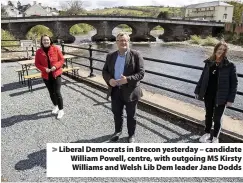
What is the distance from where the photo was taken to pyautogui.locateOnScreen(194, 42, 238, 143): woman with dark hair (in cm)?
365

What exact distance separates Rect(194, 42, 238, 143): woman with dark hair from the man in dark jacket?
1.01 metres

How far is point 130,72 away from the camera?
12.1ft

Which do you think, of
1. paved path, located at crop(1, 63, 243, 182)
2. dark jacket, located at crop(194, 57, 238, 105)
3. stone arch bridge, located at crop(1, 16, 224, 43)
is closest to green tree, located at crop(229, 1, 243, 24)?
stone arch bridge, located at crop(1, 16, 224, 43)

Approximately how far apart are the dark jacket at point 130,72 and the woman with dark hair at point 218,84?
3.30ft

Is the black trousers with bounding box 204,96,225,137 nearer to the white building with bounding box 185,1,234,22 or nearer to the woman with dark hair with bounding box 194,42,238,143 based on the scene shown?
the woman with dark hair with bounding box 194,42,238,143

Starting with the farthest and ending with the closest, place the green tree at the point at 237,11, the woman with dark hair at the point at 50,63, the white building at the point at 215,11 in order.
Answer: the green tree at the point at 237,11
the white building at the point at 215,11
the woman with dark hair at the point at 50,63

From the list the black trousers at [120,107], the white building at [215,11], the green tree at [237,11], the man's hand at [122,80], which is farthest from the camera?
the green tree at [237,11]

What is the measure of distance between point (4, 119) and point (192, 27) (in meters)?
56.3

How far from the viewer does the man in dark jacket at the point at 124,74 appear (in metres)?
3.59

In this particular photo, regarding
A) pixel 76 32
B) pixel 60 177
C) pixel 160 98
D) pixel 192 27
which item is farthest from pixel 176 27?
pixel 60 177

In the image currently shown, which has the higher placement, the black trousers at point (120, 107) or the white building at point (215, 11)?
the white building at point (215, 11)

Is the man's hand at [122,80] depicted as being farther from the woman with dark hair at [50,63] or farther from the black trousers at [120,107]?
the woman with dark hair at [50,63]

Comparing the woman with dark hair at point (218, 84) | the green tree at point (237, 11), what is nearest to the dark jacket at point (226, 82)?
the woman with dark hair at point (218, 84)

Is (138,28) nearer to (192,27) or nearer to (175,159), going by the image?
(192,27)
